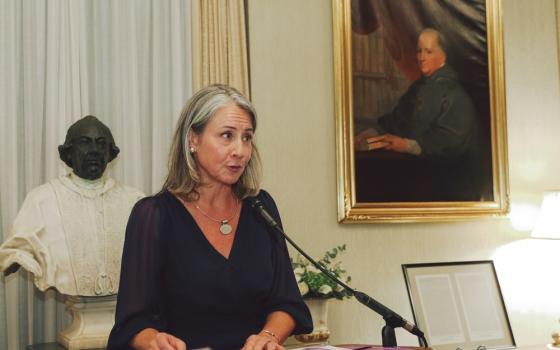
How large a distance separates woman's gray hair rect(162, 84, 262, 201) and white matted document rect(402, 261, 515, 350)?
71.9 inches

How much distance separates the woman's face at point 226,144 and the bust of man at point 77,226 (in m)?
0.64

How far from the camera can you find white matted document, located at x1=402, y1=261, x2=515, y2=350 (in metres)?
3.74

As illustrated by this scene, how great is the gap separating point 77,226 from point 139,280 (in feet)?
2.16

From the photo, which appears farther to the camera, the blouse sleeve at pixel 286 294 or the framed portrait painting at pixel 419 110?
the framed portrait painting at pixel 419 110

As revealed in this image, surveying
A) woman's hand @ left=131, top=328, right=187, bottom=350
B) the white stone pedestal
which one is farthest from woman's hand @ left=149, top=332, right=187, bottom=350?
the white stone pedestal

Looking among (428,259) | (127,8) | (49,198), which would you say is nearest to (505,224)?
(428,259)

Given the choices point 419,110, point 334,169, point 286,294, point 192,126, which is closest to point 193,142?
point 192,126

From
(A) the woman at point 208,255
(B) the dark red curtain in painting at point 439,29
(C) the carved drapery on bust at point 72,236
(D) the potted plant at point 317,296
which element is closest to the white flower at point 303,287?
(D) the potted plant at point 317,296

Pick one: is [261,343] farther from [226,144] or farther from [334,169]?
[334,169]

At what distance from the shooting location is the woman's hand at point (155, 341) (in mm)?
1876

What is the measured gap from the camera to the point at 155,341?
75.5 inches

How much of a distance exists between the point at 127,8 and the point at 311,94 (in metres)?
1.06

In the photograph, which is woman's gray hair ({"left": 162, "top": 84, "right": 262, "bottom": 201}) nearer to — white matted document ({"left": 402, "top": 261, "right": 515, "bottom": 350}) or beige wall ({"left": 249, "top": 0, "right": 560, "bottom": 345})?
beige wall ({"left": 249, "top": 0, "right": 560, "bottom": 345})

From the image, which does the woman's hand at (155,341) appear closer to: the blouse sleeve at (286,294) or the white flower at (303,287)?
the blouse sleeve at (286,294)
